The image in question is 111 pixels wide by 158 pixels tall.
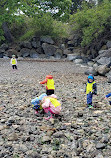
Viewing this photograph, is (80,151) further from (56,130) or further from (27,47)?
(27,47)

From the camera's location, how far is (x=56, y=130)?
15.6 feet

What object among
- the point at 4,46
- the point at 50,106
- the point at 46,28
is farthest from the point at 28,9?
the point at 50,106

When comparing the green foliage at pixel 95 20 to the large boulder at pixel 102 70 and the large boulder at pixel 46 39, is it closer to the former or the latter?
the large boulder at pixel 46 39

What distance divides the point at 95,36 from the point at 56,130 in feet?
68.2

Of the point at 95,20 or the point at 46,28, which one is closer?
the point at 95,20

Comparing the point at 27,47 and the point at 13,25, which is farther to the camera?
the point at 13,25

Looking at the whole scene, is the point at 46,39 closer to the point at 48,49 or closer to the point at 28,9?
A: the point at 48,49

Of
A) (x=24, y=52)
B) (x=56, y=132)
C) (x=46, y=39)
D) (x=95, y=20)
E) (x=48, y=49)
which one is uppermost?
(x=95, y=20)

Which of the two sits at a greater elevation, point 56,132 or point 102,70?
point 102,70

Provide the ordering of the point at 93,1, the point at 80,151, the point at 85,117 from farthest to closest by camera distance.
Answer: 1. the point at 93,1
2. the point at 85,117
3. the point at 80,151

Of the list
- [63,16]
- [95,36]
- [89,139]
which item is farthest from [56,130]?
[63,16]

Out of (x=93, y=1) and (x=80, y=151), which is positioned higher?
(x=93, y=1)

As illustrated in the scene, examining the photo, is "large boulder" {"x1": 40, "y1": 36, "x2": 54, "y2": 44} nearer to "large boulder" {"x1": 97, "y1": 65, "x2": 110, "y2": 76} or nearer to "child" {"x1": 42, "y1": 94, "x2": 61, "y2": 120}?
"large boulder" {"x1": 97, "y1": 65, "x2": 110, "y2": 76}

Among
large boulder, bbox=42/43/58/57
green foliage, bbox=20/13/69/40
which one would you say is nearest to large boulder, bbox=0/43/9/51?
green foliage, bbox=20/13/69/40
